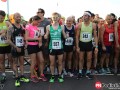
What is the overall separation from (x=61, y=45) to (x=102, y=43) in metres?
1.42

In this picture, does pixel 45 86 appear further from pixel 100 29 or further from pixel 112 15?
pixel 112 15

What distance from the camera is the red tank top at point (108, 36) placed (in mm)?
7195

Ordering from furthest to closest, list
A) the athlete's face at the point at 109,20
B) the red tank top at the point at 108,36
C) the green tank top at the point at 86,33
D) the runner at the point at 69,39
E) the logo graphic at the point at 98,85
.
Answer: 1. the red tank top at the point at 108,36
2. the athlete's face at the point at 109,20
3. the runner at the point at 69,39
4. the green tank top at the point at 86,33
5. the logo graphic at the point at 98,85

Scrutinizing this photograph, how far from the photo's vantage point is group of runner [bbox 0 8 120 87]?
21.2 ft

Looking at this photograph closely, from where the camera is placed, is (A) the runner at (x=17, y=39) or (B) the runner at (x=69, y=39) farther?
(B) the runner at (x=69, y=39)

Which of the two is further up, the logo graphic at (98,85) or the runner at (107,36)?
the runner at (107,36)

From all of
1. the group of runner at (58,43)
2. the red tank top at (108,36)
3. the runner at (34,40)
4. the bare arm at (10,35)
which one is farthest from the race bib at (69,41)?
the bare arm at (10,35)

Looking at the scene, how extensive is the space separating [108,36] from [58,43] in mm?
1733

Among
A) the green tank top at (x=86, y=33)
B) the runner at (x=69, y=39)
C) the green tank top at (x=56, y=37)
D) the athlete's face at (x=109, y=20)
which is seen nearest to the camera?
the green tank top at (x=56, y=37)

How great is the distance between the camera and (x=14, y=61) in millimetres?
6609

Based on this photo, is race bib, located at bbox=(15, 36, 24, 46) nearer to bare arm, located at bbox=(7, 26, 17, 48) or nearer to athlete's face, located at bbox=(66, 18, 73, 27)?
bare arm, located at bbox=(7, 26, 17, 48)

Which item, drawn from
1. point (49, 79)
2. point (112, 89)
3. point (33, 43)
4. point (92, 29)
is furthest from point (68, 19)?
point (112, 89)

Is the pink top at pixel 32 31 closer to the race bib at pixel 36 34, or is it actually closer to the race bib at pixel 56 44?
the race bib at pixel 36 34

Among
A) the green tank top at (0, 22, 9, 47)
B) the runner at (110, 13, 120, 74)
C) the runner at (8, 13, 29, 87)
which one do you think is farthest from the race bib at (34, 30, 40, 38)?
the runner at (110, 13, 120, 74)
